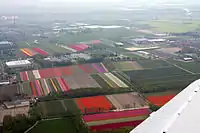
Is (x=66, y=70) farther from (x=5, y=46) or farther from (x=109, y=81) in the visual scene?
(x=5, y=46)

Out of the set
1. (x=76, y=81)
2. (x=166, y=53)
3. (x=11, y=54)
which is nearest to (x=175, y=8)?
(x=166, y=53)

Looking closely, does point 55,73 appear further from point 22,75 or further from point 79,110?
point 79,110

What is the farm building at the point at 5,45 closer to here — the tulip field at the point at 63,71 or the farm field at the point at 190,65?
the tulip field at the point at 63,71

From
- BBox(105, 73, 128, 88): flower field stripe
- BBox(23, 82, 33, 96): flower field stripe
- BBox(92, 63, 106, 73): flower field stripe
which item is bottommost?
BBox(23, 82, 33, 96): flower field stripe

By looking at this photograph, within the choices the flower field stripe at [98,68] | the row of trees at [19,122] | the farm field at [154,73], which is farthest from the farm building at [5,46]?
the row of trees at [19,122]

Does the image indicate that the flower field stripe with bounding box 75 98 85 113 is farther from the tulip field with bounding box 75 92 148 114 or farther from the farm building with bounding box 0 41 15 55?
the farm building with bounding box 0 41 15 55

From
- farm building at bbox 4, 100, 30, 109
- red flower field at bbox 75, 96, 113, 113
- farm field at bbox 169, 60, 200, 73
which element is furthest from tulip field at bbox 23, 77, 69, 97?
farm field at bbox 169, 60, 200, 73
